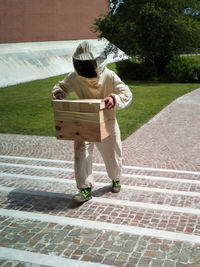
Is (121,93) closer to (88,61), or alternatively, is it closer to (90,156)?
(88,61)

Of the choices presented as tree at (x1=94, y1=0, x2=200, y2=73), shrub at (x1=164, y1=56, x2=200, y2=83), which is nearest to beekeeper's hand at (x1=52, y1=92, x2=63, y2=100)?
tree at (x1=94, y1=0, x2=200, y2=73)

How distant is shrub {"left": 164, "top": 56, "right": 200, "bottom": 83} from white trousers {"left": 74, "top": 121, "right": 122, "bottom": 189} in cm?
1715

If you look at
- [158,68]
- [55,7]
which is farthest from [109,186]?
[55,7]

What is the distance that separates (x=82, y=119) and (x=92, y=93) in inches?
21.6

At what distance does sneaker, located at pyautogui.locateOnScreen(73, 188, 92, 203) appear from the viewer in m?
4.69

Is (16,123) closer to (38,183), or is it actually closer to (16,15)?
(38,183)

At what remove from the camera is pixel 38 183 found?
5625mm

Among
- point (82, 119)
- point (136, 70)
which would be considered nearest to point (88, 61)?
point (82, 119)

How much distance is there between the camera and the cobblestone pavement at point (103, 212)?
3486 mm

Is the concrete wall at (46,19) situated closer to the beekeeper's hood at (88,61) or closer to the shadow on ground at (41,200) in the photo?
the shadow on ground at (41,200)

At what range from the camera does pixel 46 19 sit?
27.7 metres

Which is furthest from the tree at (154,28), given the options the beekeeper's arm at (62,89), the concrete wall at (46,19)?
the beekeeper's arm at (62,89)

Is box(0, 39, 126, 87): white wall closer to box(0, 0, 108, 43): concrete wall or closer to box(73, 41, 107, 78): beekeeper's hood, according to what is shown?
box(0, 0, 108, 43): concrete wall

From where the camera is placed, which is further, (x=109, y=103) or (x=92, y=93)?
(x=92, y=93)
